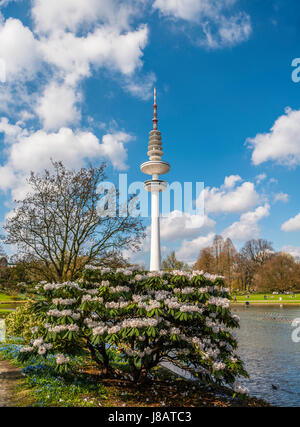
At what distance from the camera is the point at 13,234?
1730cm

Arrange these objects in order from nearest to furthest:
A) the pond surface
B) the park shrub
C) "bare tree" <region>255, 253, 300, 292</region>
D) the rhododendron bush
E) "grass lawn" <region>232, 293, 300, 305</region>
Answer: the rhododendron bush, the pond surface, the park shrub, "grass lawn" <region>232, 293, 300, 305</region>, "bare tree" <region>255, 253, 300, 292</region>

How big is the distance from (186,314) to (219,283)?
146 centimetres

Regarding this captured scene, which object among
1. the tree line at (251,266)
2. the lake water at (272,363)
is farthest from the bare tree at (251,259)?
the lake water at (272,363)

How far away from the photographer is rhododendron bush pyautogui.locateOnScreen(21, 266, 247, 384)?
6336 millimetres

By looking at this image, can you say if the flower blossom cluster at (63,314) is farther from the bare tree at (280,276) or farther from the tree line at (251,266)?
the bare tree at (280,276)

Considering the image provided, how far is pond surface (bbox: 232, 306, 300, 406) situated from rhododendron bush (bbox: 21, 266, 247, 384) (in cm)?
353

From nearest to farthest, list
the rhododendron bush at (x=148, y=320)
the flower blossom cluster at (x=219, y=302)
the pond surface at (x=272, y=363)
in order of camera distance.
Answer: the rhododendron bush at (x=148, y=320) → the flower blossom cluster at (x=219, y=302) → the pond surface at (x=272, y=363)

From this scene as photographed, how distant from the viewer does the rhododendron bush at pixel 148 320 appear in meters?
6.34

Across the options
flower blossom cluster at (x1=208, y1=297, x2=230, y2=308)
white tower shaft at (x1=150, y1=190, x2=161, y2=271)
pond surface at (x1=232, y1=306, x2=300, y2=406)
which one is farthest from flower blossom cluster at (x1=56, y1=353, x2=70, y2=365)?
white tower shaft at (x1=150, y1=190, x2=161, y2=271)

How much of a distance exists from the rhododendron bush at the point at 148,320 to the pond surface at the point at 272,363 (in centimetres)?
353

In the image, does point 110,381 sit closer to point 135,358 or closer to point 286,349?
point 135,358

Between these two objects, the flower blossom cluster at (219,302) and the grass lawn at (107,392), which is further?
the grass lawn at (107,392)

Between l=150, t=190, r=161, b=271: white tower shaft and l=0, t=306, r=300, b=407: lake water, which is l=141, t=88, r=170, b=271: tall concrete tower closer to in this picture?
l=150, t=190, r=161, b=271: white tower shaft
